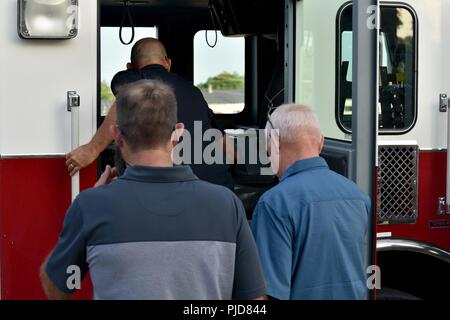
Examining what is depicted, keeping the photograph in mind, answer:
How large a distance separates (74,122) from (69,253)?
4.63 ft

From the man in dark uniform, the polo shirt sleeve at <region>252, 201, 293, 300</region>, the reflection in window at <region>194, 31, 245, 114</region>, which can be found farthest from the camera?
the reflection in window at <region>194, 31, 245, 114</region>

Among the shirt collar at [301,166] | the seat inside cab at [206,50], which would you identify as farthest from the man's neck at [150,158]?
the seat inside cab at [206,50]

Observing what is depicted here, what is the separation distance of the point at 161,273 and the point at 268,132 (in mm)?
919

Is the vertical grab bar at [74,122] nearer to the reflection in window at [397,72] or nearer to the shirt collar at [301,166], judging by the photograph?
the shirt collar at [301,166]

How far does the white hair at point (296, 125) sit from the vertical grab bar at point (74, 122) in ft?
3.39

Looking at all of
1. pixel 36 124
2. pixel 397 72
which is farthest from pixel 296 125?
pixel 397 72

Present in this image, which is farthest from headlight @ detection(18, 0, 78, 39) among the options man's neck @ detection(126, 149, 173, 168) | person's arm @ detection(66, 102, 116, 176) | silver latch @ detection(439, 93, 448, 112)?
silver latch @ detection(439, 93, 448, 112)

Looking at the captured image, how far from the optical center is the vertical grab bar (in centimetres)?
318

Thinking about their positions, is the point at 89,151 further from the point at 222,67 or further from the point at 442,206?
the point at 222,67

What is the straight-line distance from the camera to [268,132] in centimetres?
263

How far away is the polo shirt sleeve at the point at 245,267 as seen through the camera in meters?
1.99

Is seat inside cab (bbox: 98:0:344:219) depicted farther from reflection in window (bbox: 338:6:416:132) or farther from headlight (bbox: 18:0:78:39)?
headlight (bbox: 18:0:78:39)
